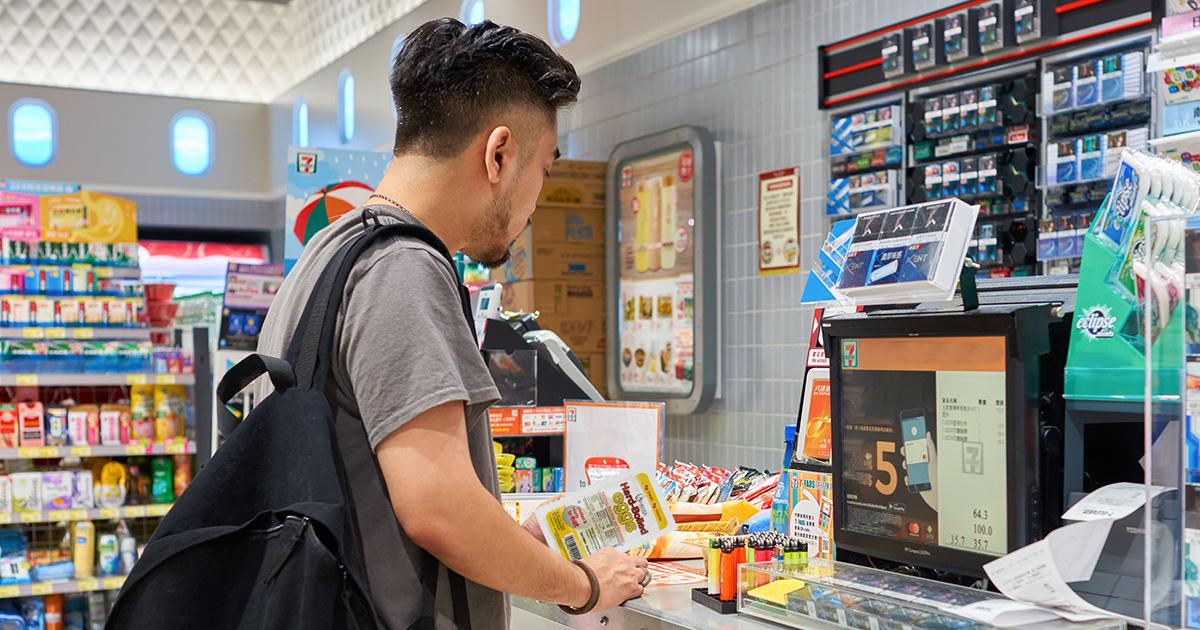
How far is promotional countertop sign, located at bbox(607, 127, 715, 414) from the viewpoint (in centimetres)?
582

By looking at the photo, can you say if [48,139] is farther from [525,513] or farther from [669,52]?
[525,513]

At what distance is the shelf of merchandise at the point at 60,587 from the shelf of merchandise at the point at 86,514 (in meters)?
0.27

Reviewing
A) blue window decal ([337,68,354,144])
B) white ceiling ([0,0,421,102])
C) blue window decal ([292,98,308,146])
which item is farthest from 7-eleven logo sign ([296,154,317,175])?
blue window decal ([292,98,308,146])

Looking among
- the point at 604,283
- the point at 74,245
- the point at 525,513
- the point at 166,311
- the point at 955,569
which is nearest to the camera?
the point at 955,569

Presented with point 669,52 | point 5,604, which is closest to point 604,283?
point 669,52

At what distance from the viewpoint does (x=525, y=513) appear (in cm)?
250

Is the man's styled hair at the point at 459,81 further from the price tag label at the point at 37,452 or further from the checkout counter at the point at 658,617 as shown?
the price tag label at the point at 37,452

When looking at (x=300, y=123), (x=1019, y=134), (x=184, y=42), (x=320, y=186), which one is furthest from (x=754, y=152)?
(x=184, y=42)

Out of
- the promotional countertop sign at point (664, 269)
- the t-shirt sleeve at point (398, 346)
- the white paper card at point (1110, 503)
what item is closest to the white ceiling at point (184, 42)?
the promotional countertop sign at point (664, 269)

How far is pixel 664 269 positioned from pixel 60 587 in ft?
10.4

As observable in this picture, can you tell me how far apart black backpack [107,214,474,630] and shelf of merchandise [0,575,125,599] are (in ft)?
13.6

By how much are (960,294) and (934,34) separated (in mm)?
3088

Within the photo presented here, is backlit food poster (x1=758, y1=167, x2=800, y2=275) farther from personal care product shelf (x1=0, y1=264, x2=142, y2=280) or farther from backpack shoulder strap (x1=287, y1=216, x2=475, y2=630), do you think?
backpack shoulder strap (x1=287, y1=216, x2=475, y2=630)

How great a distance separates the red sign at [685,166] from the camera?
5.89 m
